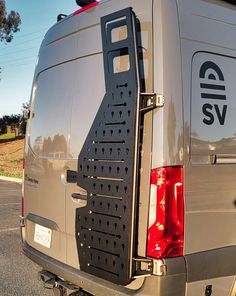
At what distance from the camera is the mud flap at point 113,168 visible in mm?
2865

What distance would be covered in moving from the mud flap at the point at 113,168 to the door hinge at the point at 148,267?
0.05 meters

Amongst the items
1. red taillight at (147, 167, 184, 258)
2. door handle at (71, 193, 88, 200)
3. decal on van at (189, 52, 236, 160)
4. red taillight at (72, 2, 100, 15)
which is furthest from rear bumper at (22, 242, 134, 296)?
red taillight at (72, 2, 100, 15)

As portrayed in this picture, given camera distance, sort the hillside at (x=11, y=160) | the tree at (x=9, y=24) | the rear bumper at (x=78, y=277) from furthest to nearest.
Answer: the tree at (x=9, y=24) → the hillside at (x=11, y=160) → the rear bumper at (x=78, y=277)

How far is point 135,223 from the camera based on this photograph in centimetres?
287

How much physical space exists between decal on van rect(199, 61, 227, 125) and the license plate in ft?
5.66

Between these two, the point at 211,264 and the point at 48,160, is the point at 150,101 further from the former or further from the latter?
the point at 48,160

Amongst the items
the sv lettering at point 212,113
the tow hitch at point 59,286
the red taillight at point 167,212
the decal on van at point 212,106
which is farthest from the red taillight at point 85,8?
the tow hitch at point 59,286

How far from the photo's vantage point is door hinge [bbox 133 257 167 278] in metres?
2.77

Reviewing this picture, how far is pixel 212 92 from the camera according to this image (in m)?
2.97

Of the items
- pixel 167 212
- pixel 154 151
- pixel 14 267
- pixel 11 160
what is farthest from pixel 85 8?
pixel 11 160

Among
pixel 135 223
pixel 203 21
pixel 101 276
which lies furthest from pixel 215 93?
pixel 101 276

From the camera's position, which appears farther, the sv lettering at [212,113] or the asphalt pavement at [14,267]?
the asphalt pavement at [14,267]

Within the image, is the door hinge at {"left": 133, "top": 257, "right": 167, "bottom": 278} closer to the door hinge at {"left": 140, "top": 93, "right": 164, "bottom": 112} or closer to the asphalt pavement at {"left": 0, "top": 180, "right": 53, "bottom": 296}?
the door hinge at {"left": 140, "top": 93, "right": 164, "bottom": 112}

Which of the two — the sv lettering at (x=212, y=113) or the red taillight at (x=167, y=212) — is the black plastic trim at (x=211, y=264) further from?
the sv lettering at (x=212, y=113)
